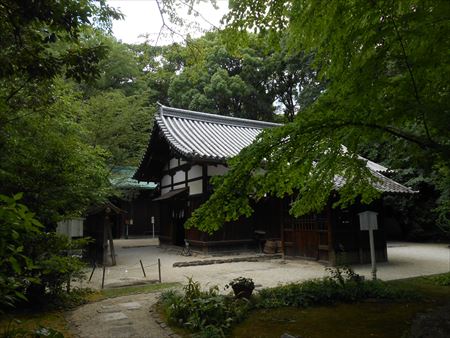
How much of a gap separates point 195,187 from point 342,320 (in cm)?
1043

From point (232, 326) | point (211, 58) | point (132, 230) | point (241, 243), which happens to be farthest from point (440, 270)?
point (211, 58)

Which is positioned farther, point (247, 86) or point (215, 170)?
point (247, 86)

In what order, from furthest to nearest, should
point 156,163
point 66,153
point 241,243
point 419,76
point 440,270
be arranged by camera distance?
point 156,163 < point 241,243 < point 440,270 < point 66,153 < point 419,76

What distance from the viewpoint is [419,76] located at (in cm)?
380

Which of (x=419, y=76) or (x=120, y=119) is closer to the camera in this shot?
(x=419, y=76)

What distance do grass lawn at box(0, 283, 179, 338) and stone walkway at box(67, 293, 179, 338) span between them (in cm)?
18

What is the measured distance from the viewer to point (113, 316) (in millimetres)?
6621

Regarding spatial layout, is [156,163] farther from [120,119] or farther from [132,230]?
[132,230]

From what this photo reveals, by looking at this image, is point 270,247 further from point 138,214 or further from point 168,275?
point 138,214

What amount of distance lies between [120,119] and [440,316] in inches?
624

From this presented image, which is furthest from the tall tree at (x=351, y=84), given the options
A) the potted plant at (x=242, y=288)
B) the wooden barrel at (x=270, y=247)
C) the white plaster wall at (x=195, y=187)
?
the wooden barrel at (x=270, y=247)

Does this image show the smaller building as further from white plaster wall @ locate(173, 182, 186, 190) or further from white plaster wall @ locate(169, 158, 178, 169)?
white plaster wall @ locate(173, 182, 186, 190)

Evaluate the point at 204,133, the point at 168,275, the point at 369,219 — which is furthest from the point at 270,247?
the point at 369,219

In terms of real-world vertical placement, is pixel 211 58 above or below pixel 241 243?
above
